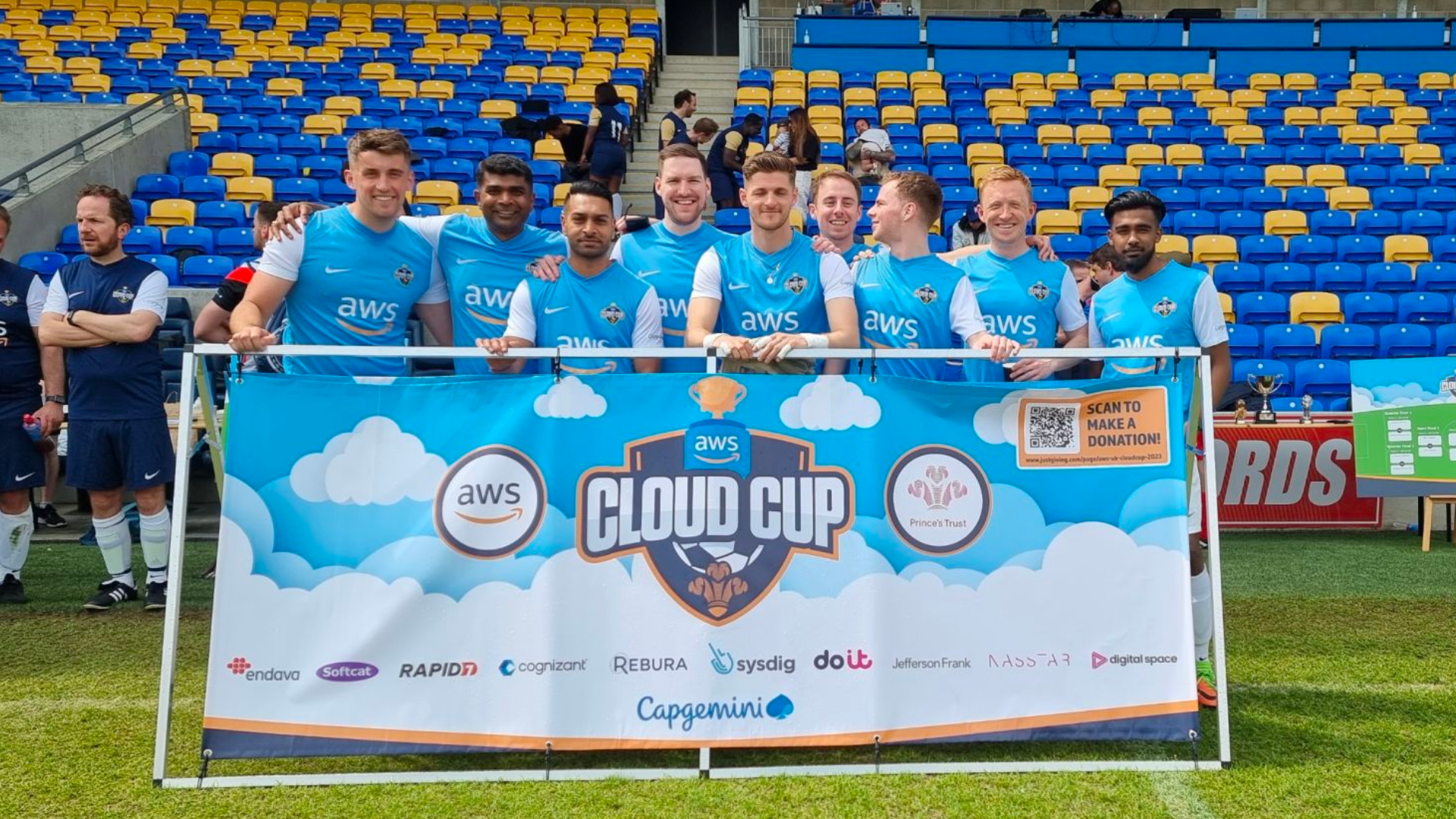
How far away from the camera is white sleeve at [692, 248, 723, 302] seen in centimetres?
408

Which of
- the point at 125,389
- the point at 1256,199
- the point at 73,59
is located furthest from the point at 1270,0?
the point at 125,389

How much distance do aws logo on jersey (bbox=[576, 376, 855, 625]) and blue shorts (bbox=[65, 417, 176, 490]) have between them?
3144mm

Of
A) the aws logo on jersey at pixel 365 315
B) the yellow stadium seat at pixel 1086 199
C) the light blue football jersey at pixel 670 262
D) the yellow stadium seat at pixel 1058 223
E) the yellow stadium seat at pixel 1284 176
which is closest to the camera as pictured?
the aws logo on jersey at pixel 365 315

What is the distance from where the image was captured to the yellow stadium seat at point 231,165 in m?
14.4

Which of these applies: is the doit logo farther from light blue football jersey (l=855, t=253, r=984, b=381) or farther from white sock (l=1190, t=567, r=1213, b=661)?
white sock (l=1190, t=567, r=1213, b=661)

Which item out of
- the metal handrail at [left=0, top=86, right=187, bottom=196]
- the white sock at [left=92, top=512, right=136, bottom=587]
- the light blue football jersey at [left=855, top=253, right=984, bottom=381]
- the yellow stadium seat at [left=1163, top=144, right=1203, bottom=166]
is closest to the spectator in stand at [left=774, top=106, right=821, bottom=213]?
the yellow stadium seat at [left=1163, top=144, right=1203, bottom=166]

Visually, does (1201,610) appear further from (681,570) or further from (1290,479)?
(1290,479)

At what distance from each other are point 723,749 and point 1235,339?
996 cm

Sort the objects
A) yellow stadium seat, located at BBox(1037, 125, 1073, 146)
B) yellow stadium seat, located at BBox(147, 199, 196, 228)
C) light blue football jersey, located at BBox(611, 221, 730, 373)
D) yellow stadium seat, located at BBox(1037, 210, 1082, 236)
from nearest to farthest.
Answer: light blue football jersey, located at BBox(611, 221, 730, 373), yellow stadium seat, located at BBox(147, 199, 196, 228), yellow stadium seat, located at BBox(1037, 210, 1082, 236), yellow stadium seat, located at BBox(1037, 125, 1073, 146)

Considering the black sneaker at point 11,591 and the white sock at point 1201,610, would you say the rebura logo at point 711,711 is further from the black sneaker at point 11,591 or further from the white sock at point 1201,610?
the black sneaker at point 11,591

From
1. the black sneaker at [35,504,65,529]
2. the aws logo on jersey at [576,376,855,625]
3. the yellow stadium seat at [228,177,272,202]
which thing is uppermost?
the yellow stadium seat at [228,177,272,202]

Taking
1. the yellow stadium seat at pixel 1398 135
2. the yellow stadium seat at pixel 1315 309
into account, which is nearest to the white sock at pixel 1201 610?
the yellow stadium seat at pixel 1315 309

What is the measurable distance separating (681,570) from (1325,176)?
594 inches

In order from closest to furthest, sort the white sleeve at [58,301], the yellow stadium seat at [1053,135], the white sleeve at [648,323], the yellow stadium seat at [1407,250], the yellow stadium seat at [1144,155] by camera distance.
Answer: the white sleeve at [648,323] → the white sleeve at [58,301] → the yellow stadium seat at [1407,250] → the yellow stadium seat at [1144,155] → the yellow stadium seat at [1053,135]
